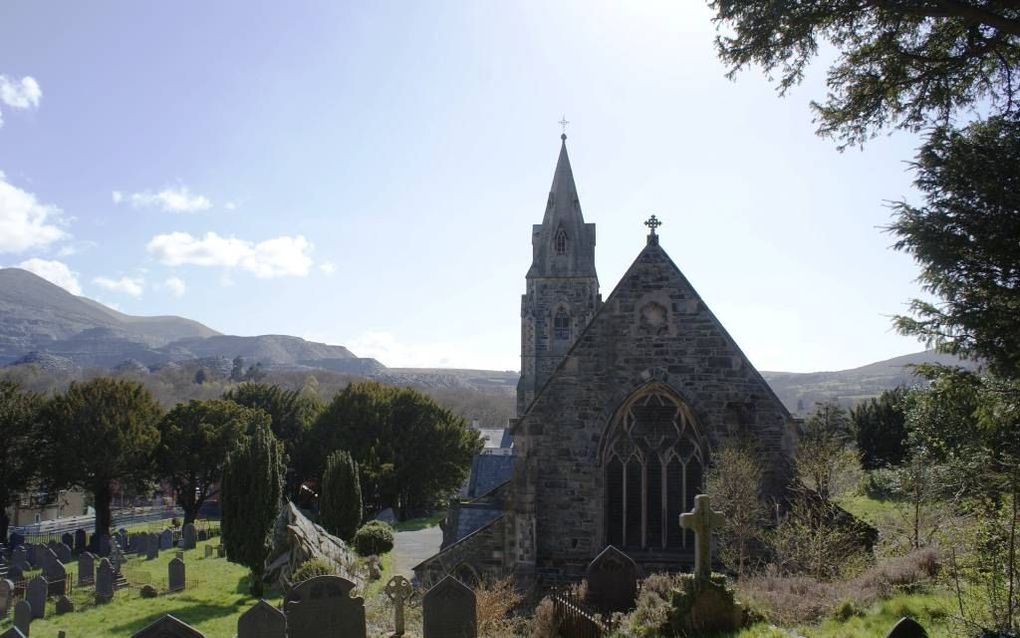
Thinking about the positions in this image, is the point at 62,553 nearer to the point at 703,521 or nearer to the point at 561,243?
the point at 561,243

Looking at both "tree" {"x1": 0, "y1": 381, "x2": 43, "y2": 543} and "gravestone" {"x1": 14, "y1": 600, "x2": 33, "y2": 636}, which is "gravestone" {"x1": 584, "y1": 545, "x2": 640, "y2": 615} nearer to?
"gravestone" {"x1": 14, "y1": 600, "x2": 33, "y2": 636}

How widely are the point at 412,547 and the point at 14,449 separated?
20.0 meters

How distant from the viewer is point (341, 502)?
1069 inches

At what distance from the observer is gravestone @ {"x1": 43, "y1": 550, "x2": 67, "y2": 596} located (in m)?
20.9

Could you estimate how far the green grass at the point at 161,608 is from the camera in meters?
16.9

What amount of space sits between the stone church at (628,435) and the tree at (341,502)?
14.6 m

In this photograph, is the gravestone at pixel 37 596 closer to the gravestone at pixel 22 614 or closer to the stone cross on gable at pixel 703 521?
the gravestone at pixel 22 614

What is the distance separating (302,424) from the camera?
4694cm

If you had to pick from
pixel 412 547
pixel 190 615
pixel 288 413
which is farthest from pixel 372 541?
pixel 288 413

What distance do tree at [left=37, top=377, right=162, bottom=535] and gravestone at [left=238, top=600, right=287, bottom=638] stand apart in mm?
28427

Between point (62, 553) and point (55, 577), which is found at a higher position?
point (55, 577)

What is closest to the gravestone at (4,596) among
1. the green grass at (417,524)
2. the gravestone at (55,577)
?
the gravestone at (55,577)

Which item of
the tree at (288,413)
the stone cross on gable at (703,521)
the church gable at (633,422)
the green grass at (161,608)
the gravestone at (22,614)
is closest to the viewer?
the stone cross on gable at (703,521)

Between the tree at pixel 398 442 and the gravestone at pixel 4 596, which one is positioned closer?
the gravestone at pixel 4 596
